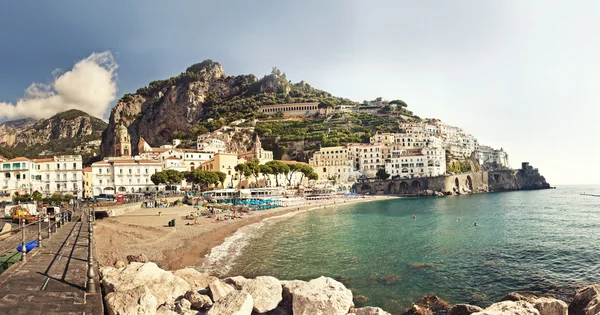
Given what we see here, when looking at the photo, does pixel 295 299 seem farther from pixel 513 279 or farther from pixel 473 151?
pixel 473 151

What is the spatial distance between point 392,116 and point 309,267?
123 metres

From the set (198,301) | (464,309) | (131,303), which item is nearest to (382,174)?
(464,309)

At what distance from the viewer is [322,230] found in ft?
105

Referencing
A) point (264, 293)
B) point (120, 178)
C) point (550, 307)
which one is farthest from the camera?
point (120, 178)

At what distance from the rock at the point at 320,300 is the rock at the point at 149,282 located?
397 cm

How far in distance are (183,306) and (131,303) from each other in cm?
143

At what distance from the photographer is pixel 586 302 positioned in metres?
10.7

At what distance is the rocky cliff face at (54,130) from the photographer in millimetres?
157250

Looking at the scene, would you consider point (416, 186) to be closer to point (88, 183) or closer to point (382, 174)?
point (382, 174)

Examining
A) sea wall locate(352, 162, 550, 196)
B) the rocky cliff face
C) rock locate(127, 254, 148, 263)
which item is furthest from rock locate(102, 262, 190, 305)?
the rocky cliff face

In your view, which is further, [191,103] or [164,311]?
[191,103]

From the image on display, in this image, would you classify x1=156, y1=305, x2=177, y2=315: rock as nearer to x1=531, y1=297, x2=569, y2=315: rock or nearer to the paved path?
the paved path

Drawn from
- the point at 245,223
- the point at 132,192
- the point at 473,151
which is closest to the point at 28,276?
the point at 245,223

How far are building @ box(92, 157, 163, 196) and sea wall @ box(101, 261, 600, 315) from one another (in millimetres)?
54035
